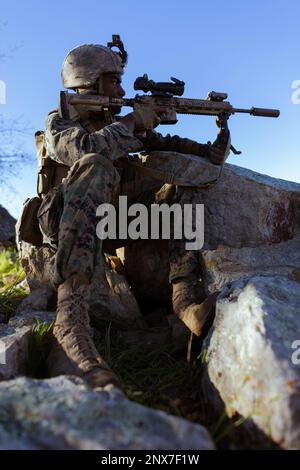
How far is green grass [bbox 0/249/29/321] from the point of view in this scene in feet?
13.8

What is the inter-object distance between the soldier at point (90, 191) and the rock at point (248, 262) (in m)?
0.11

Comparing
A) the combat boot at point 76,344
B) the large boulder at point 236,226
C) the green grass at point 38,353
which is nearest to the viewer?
the combat boot at point 76,344

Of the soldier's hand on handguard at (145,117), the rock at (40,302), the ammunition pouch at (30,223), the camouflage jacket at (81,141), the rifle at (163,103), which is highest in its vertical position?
the rifle at (163,103)

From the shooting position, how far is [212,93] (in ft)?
14.3

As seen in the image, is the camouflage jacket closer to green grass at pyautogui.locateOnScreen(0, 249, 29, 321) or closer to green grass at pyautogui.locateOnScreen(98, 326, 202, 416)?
green grass at pyautogui.locateOnScreen(98, 326, 202, 416)

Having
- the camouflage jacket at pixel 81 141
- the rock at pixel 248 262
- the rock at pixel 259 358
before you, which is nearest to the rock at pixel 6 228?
the camouflage jacket at pixel 81 141

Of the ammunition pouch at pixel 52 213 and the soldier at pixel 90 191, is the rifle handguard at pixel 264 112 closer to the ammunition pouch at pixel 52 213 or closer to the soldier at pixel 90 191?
the soldier at pixel 90 191

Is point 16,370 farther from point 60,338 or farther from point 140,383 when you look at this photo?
point 140,383

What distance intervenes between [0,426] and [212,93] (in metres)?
3.58

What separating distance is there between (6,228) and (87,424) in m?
9.24

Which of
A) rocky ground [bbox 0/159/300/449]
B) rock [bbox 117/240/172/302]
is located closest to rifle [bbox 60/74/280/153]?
rocky ground [bbox 0/159/300/449]

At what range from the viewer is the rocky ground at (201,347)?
155 centimetres

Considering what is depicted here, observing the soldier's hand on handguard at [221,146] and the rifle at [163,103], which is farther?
the soldier's hand on handguard at [221,146]

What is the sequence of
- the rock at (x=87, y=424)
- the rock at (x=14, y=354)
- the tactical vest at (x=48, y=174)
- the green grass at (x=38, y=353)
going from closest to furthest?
the rock at (x=87, y=424)
the rock at (x=14, y=354)
the green grass at (x=38, y=353)
the tactical vest at (x=48, y=174)
